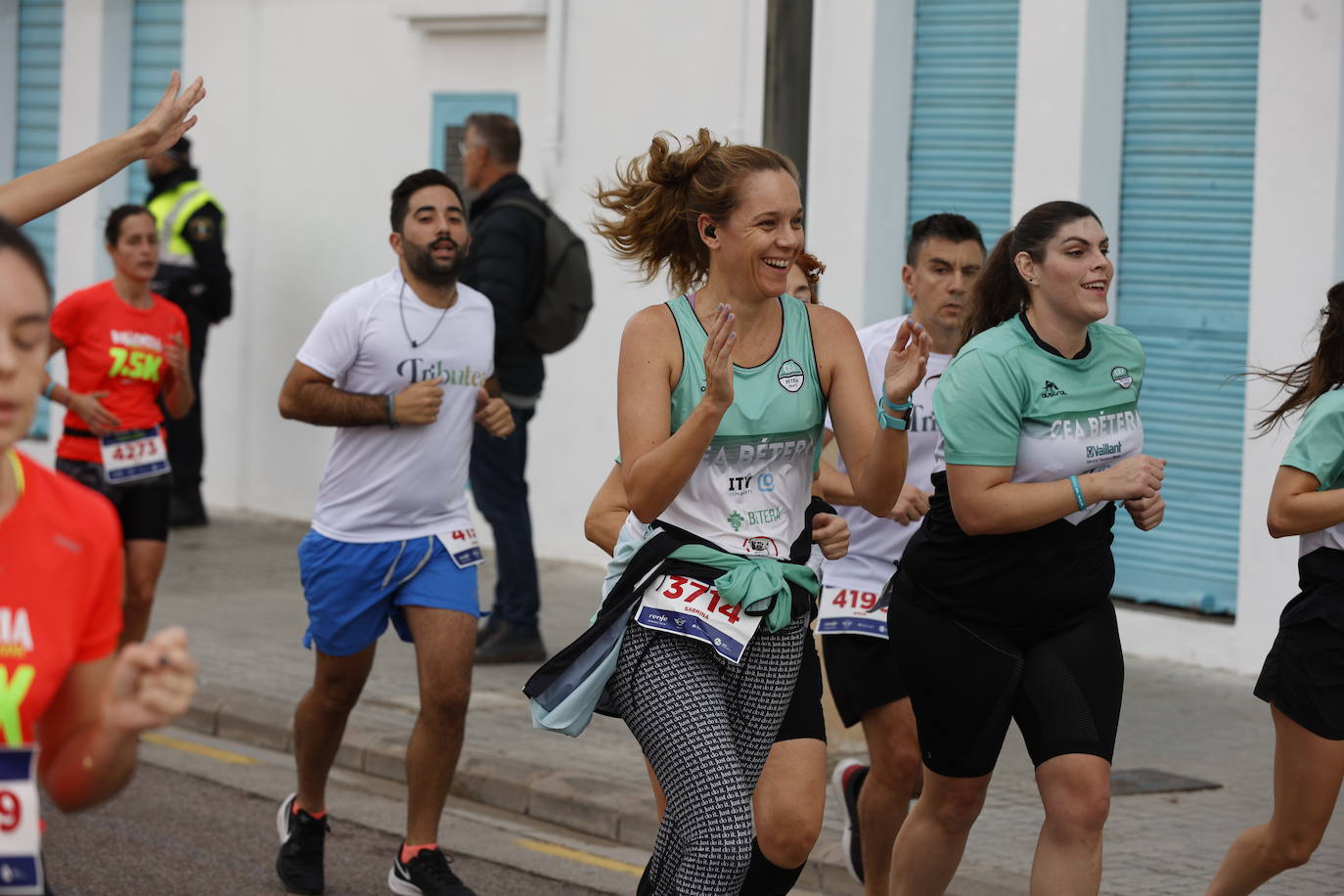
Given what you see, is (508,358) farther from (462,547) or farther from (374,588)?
(374,588)

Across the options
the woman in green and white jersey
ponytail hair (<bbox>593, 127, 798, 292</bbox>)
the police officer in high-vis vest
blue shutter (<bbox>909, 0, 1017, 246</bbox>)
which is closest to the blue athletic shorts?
ponytail hair (<bbox>593, 127, 798, 292</bbox>)

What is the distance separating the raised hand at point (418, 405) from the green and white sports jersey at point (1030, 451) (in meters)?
2.01

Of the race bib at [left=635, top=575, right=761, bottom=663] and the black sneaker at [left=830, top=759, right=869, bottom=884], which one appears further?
the black sneaker at [left=830, top=759, right=869, bottom=884]

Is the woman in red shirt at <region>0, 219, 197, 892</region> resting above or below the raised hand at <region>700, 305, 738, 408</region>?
below

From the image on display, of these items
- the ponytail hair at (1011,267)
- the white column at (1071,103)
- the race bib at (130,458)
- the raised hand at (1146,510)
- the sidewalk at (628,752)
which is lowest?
the sidewalk at (628,752)

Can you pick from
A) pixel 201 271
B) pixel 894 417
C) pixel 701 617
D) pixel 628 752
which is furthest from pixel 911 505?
pixel 201 271

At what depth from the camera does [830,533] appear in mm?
4785

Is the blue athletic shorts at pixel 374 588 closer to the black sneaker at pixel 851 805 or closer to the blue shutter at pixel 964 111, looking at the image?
the black sneaker at pixel 851 805

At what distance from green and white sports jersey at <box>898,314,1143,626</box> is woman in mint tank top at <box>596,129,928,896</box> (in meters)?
0.30

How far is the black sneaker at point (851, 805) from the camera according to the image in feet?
21.3

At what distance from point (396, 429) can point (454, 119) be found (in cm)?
730

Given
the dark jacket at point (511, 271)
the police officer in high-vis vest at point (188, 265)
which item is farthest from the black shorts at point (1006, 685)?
the police officer in high-vis vest at point (188, 265)

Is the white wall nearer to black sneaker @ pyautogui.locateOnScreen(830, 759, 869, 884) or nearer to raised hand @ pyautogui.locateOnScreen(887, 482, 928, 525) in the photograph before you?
black sneaker @ pyautogui.locateOnScreen(830, 759, 869, 884)

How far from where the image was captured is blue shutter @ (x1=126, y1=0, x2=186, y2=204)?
619 inches
